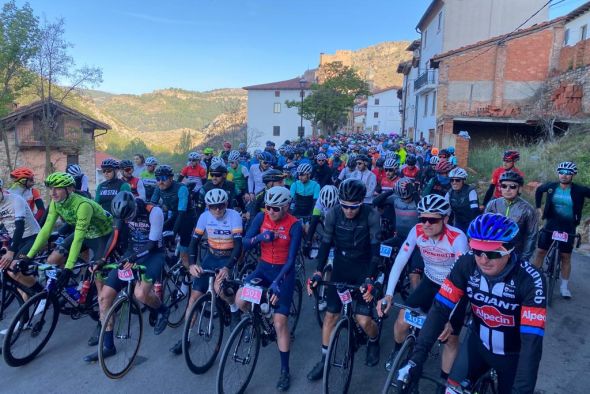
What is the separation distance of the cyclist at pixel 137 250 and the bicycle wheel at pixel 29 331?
24.0 inches

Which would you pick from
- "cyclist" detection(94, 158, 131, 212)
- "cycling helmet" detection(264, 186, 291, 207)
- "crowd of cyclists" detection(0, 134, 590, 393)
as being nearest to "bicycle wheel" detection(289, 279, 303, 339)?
"crowd of cyclists" detection(0, 134, 590, 393)

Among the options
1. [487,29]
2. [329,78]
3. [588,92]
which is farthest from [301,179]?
[329,78]

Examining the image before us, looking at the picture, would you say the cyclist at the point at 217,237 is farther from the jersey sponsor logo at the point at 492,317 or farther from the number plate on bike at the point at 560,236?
the number plate on bike at the point at 560,236

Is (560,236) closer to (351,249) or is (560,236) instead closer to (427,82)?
(351,249)

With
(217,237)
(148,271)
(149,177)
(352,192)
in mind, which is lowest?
(148,271)

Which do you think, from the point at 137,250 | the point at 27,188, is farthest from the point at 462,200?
the point at 27,188

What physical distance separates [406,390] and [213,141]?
62.8m

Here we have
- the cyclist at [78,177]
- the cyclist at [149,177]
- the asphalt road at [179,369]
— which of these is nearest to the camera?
the asphalt road at [179,369]

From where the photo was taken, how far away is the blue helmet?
259 cm

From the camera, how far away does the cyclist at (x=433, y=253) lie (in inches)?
A: 151

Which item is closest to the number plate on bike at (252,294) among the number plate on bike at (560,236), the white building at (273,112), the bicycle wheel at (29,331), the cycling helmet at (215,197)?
the cycling helmet at (215,197)

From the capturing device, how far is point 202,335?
4.46m

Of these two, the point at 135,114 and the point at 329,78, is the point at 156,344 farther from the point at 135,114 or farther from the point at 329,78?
the point at 135,114

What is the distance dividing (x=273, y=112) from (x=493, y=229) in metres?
66.5
